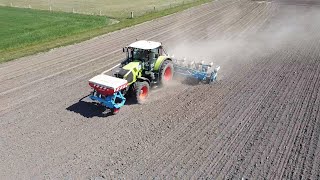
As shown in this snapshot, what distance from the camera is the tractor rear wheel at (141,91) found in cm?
1388

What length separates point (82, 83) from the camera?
54.9 ft

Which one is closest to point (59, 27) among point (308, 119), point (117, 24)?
point (117, 24)

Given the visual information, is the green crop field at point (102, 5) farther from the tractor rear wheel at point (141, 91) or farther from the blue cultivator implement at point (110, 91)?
the blue cultivator implement at point (110, 91)

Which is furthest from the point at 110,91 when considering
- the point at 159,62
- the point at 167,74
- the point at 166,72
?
the point at 167,74

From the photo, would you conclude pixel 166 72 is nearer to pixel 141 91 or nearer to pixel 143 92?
pixel 143 92

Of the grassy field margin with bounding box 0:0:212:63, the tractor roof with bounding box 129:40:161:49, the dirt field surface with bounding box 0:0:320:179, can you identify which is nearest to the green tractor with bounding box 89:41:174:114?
the tractor roof with bounding box 129:40:161:49

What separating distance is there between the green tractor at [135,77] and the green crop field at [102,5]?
2178 centimetres

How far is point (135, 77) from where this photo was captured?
14.2m

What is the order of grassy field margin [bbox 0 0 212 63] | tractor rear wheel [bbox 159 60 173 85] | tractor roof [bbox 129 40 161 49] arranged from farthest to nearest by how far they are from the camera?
grassy field margin [bbox 0 0 212 63], tractor rear wheel [bbox 159 60 173 85], tractor roof [bbox 129 40 161 49]

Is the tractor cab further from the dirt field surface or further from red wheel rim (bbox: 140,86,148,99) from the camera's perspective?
the dirt field surface

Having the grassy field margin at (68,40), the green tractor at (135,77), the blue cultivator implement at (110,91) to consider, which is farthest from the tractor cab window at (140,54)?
the grassy field margin at (68,40)

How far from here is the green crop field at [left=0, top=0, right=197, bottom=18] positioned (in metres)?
39.4

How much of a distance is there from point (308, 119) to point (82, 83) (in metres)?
9.79

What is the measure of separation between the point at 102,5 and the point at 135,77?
32.7 metres
